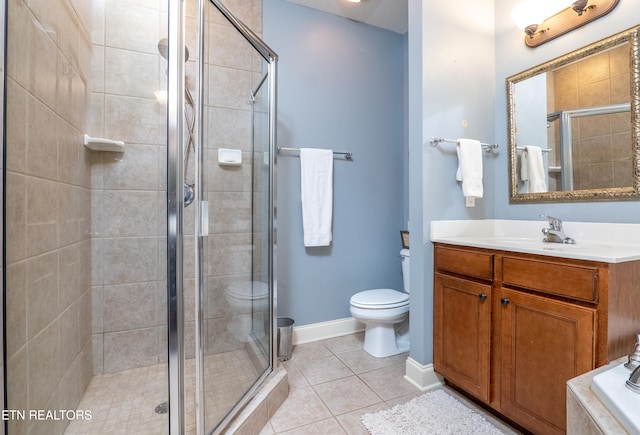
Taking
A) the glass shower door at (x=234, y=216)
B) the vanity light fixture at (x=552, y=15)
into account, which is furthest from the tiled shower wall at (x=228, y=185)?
the vanity light fixture at (x=552, y=15)

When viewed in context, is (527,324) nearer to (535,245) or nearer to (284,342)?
(535,245)

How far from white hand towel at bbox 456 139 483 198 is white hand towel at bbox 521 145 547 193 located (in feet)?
0.95

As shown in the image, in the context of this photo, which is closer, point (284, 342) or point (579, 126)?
point (579, 126)

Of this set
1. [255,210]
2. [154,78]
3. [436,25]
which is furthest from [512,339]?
[154,78]

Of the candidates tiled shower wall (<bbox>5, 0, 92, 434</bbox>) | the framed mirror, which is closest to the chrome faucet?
the framed mirror

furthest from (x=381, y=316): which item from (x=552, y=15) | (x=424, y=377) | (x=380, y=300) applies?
(x=552, y=15)

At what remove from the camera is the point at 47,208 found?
1136 millimetres

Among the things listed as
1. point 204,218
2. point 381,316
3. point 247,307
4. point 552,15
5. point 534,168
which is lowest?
point 381,316

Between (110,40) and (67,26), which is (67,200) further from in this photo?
(110,40)

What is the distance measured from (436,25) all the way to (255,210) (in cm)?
150

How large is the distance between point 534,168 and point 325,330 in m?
1.81

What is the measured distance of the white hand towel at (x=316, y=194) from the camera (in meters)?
2.30

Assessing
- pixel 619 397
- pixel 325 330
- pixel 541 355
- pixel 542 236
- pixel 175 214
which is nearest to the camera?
pixel 619 397

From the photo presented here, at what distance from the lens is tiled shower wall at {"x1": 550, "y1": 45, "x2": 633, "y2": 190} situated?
144 centimetres
